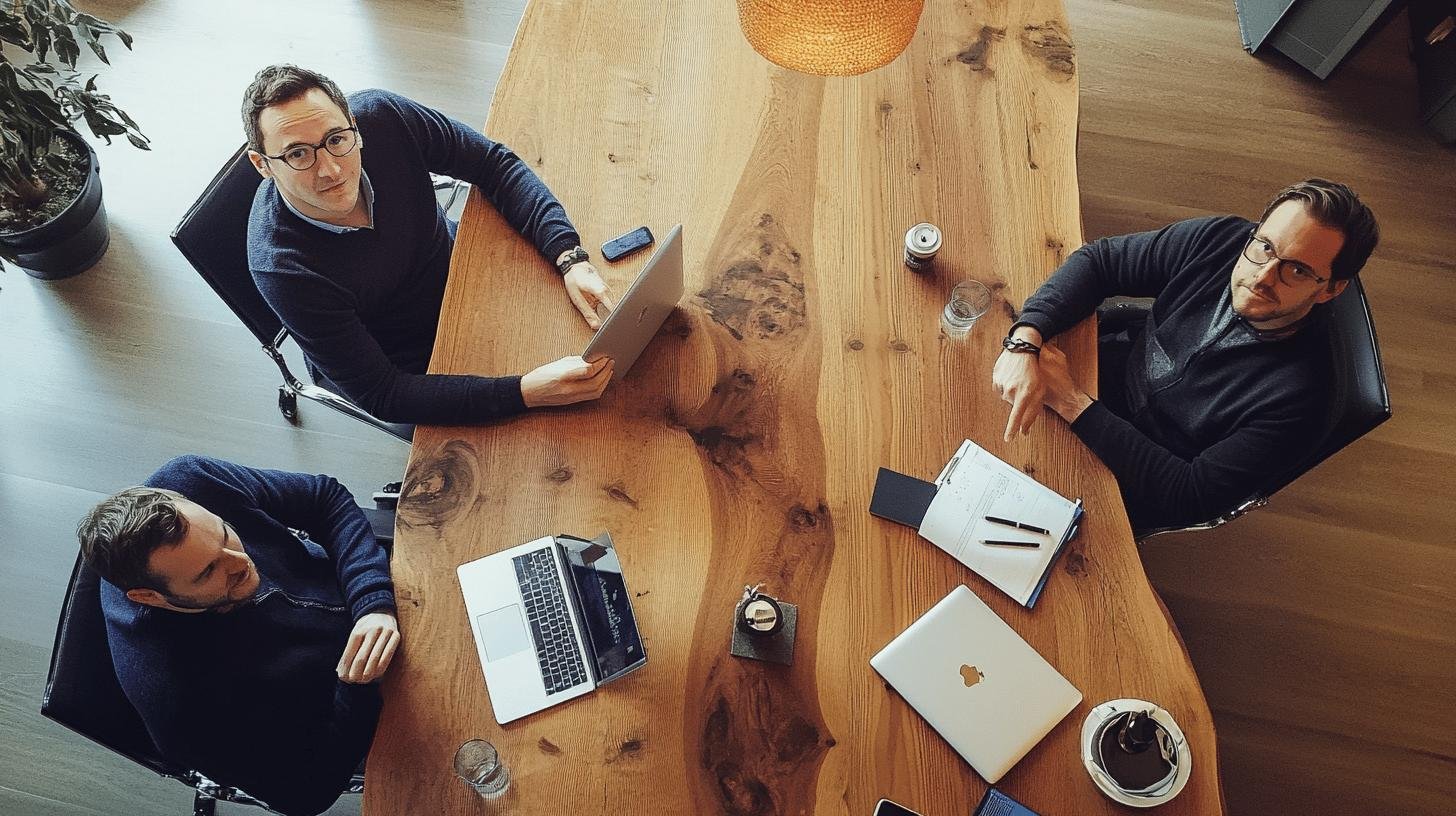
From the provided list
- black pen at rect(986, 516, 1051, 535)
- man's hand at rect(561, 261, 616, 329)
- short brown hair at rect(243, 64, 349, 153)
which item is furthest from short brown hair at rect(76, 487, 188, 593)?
black pen at rect(986, 516, 1051, 535)

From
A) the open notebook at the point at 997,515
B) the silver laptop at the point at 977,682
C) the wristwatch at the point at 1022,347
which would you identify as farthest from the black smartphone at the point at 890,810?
the wristwatch at the point at 1022,347

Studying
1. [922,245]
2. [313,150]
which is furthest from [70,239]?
[922,245]

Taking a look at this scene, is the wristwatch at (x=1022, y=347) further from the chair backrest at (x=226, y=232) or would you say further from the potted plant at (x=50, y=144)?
the potted plant at (x=50, y=144)

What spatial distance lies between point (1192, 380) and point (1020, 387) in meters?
0.43

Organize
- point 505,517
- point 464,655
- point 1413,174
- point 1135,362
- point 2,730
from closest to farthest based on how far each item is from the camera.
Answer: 1. point 464,655
2. point 505,517
3. point 1135,362
4. point 2,730
5. point 1413,174

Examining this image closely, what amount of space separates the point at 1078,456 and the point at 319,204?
1.55 metres

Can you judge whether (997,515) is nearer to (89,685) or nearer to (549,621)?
(549,621)

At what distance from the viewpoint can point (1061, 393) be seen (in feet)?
5.62

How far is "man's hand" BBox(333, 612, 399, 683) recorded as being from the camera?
149 centimetres

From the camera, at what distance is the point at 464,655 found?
1540mm

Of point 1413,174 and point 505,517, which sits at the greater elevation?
point 1413,174

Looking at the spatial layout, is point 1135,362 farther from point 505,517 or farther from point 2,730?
point 2,730

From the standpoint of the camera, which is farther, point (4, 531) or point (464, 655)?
point (4, 531)

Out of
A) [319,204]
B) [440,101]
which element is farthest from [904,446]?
[440,101]
